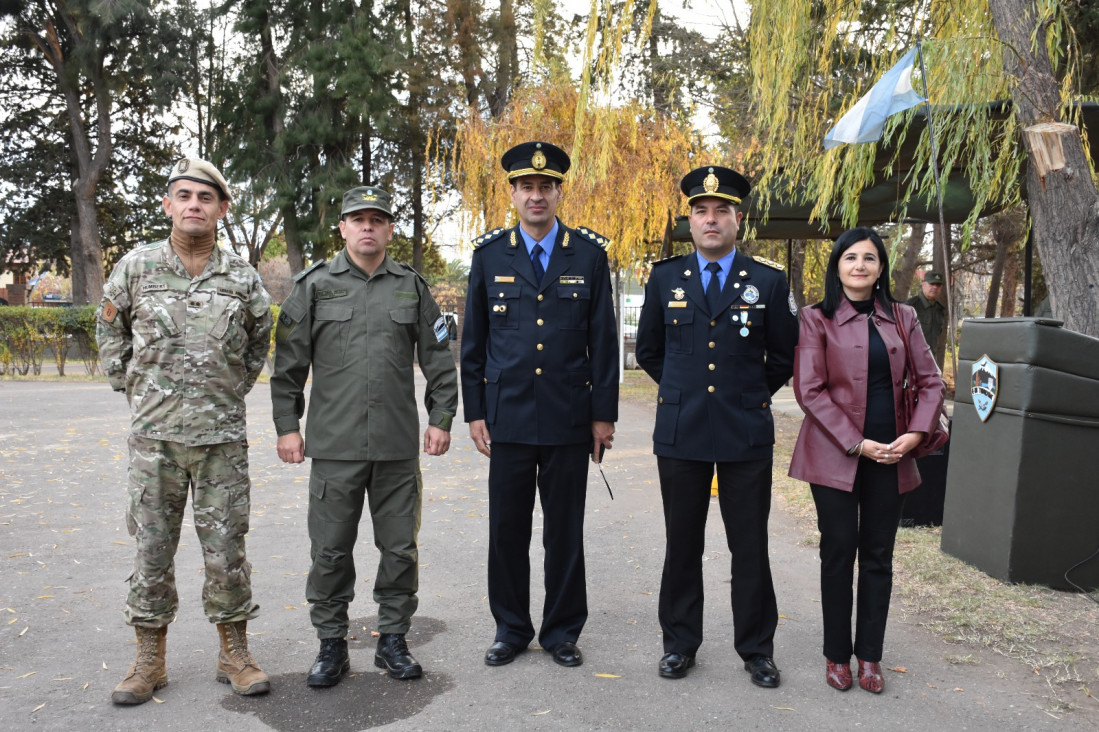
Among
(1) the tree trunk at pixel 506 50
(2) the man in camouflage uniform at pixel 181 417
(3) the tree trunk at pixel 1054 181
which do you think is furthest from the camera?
(1) the tree trunk at pixel 506 50

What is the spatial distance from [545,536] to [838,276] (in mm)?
1717

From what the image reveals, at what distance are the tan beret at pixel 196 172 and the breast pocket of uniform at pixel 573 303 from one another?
4.88 ft

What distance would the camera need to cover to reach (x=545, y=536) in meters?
3.97

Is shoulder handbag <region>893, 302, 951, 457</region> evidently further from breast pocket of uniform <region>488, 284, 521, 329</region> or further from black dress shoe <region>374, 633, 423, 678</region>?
black dress shoe <region>374, 633, 423, 678</region>

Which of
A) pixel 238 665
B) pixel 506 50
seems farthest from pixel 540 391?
pixel 506 50

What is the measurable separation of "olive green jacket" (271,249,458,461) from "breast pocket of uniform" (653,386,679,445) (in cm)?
109

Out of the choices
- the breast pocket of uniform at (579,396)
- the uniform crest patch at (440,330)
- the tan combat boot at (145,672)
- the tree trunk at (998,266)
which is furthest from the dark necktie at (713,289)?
the tree trunk at (998,266)

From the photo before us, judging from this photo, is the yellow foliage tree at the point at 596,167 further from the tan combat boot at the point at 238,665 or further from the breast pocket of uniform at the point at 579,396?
the tan combat boot at the point at 238,665

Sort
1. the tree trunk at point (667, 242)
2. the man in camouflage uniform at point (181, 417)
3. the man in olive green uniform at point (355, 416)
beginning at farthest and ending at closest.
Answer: the tree trunk at point (667, 242) → the man in olive green uniform at point (355, 416) → the man in camouflage uniform at point (181, 417)

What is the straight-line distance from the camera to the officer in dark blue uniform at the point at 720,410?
370cm

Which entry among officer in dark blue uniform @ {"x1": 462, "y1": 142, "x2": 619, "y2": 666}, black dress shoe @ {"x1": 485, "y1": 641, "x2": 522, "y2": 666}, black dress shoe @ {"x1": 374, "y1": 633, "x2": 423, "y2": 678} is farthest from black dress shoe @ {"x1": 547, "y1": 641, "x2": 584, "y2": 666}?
black dress shoe @ {"x1": 374, "y1": 633, "x2": 423, "y2": 678}

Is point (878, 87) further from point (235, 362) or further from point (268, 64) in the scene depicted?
point (268, 64)

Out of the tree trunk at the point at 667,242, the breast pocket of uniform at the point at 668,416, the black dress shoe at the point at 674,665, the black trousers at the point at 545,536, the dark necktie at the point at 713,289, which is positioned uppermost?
the tree trunk at the point at 667,242

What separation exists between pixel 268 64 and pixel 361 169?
174 inches
